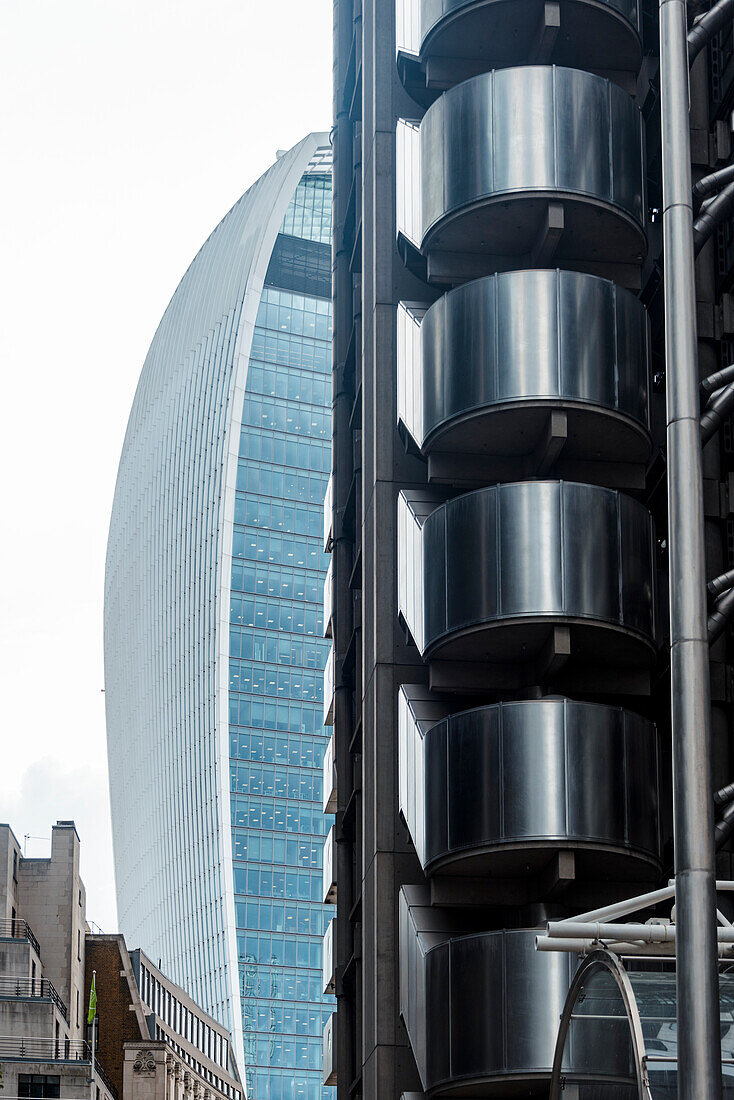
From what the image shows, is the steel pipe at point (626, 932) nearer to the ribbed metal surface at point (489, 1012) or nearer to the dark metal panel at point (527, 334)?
the ribbed metal surface at point (489, 1012)

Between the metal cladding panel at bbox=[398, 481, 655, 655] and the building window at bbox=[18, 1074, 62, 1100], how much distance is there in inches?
2182

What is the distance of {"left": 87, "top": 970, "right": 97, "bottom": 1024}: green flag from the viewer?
105000 millimetres

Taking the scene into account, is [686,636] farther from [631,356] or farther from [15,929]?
[15,929]

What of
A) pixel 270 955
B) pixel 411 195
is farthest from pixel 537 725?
pixel 270 955

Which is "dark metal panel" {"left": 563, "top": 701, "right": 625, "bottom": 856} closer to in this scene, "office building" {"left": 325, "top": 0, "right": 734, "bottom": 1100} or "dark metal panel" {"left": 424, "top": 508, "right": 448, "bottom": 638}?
"office building" {"left": 325, "top": 0, "right": 734, "bottom": 1100}

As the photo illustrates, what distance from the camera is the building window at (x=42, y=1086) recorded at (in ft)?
261

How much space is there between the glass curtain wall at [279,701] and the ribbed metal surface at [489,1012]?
15384cm

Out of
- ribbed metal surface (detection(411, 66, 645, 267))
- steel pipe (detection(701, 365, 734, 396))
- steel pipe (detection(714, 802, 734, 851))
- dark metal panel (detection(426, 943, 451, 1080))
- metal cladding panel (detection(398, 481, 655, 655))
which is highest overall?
ribbed metal surface (detection(411, 66, 645, 267))

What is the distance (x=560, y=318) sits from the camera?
30.3 m

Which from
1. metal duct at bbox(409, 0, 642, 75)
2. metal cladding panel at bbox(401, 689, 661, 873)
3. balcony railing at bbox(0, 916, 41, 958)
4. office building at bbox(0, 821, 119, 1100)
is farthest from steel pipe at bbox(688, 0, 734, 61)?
balcony railing at bbox(0, 916, 41, 958)

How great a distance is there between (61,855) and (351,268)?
2753 inches

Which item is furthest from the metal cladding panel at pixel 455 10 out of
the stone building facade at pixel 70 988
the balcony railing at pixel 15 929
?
the balcony railing at pixel 15 929

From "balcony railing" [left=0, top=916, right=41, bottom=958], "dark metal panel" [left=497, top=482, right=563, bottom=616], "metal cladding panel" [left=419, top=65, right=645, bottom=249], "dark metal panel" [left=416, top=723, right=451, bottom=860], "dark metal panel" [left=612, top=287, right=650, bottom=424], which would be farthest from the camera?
"balcony railing" [left=0, top=916, right=41, bottom=958]

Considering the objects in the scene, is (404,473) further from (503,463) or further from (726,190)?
(726,190)
